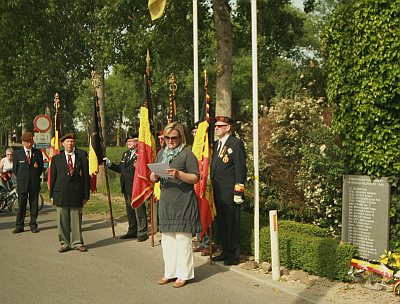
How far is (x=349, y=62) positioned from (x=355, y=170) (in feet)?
5.09

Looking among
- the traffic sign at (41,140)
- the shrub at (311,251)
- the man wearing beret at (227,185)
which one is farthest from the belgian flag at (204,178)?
the traffic sign at (41,140)

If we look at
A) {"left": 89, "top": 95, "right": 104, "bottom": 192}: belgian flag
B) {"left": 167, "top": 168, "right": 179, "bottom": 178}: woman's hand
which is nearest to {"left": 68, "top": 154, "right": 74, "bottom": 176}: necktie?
{"left": 89, "top": 95, "right": 104, "bottom": 192}: belgian flag

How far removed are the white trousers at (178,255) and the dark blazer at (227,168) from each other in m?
1.44

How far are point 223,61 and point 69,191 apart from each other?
5672mm

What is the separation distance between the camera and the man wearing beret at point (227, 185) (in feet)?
26.5

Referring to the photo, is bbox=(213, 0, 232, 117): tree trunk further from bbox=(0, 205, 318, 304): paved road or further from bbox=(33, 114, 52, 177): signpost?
bbox=(33, 114, 52, 177): signpost

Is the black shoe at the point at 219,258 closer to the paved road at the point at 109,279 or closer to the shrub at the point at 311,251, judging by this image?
the paved road at the point at 109,279

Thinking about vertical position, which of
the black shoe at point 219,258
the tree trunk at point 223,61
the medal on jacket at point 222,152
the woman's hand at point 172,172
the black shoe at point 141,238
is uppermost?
the tree trunk at point 223,61

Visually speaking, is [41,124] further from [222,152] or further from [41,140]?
[222,152]

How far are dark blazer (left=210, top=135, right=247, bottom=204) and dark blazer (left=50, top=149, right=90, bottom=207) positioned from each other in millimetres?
2450

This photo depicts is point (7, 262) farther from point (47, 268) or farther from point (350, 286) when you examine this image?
point (350, 286)

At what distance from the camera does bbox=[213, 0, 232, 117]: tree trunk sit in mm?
13100

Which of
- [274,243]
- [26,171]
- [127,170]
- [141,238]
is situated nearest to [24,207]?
[26,171]

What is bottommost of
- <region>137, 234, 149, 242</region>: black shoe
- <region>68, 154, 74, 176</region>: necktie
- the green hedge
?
<region>137, 234, 149, 242</region>: black shoe
